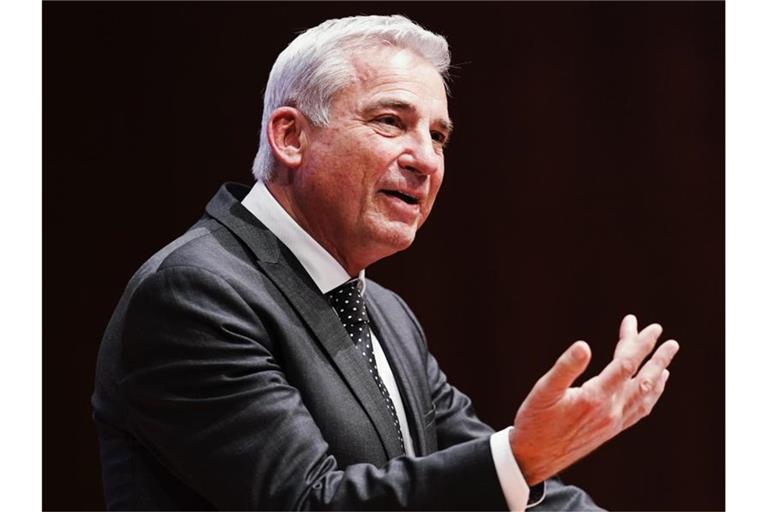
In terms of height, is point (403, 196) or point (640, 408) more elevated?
point (403, 196)

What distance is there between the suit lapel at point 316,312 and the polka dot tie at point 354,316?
0.08 metres

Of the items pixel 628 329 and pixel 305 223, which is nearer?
pixel 628 329

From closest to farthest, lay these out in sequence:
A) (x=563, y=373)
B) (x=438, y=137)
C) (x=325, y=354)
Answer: (x=563, y=373) → (x=325, y=354) → (x=438, y=137)

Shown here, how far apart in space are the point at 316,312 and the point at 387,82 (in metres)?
0.44

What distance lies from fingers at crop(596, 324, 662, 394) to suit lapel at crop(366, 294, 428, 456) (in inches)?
19.7

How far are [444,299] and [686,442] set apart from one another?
94 cm

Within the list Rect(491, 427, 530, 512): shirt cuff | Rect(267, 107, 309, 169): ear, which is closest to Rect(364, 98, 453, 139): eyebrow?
Rect(267, 107, 309, 169): ear

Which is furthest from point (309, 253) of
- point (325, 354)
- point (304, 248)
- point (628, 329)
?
point (628, 329)

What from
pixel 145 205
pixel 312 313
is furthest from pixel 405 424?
pixel 145 205

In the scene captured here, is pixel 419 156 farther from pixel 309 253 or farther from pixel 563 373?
pixel 563 373

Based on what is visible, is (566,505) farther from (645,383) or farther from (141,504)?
(141,504)

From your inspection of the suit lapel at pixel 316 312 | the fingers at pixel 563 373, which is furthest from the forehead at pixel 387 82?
the fingers at pixel 563 373

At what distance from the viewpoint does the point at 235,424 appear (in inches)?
57.4

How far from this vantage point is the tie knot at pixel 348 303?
1.81m
